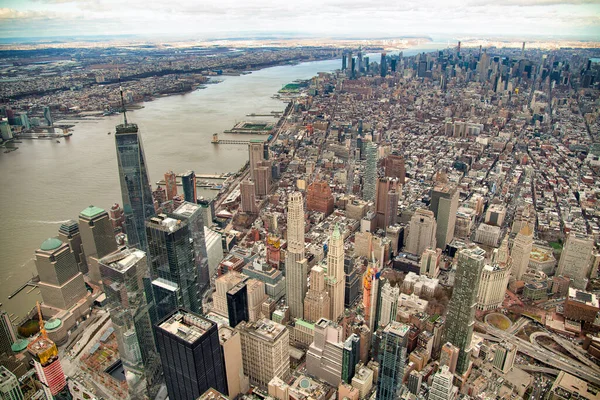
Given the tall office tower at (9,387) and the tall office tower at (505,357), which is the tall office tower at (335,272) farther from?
the tall office tower at (9,387)

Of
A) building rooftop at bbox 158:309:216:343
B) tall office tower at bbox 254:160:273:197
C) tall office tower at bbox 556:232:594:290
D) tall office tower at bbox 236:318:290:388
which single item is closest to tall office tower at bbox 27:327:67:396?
building rooftop at bbox 158:309:216:343

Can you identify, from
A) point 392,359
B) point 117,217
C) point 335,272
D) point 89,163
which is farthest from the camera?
point 89,163

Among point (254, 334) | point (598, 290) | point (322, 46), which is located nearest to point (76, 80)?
point (254, 334)

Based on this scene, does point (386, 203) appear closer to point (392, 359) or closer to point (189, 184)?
point (189, 184)

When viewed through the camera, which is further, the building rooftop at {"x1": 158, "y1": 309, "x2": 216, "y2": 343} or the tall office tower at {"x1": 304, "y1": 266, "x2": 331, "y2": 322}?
the tall office tower at {"x1": 304, "y1": 266, "x2": 331, "y2": 322}

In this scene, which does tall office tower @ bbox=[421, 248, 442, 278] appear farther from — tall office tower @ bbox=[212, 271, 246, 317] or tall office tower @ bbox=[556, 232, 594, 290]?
tall office tower @ bbox=[212, 271, 246, 317]

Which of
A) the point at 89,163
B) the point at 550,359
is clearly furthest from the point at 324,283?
the point at 89,163

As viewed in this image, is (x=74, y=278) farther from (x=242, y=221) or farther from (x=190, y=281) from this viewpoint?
(x=242, y=221)
